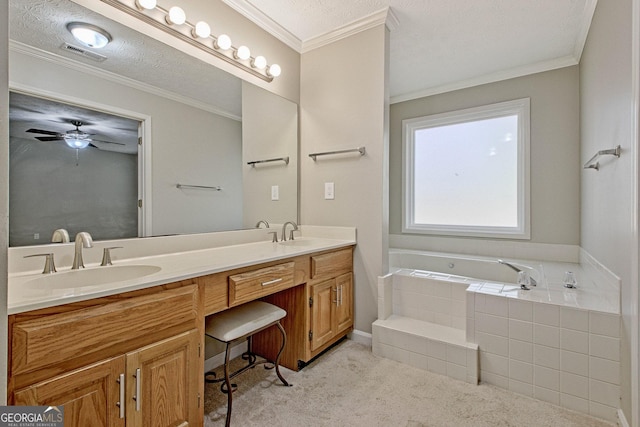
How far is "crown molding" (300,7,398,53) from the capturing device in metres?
2.17

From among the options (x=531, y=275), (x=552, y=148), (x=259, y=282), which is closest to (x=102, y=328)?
(x=259, y=282)

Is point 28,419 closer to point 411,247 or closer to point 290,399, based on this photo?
point 290,399

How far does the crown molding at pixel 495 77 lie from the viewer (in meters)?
2.72

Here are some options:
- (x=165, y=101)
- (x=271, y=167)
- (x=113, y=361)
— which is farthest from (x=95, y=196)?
(x=271, y=167)

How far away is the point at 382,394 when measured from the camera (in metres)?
1.71

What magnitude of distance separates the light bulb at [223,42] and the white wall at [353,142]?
2.72ft

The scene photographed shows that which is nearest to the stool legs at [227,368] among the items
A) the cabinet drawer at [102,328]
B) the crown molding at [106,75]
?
the cabinet drawer at [102,328]

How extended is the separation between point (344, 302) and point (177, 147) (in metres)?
1.60

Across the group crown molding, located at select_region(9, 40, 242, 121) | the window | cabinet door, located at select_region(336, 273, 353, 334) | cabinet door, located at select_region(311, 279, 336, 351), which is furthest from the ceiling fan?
the window

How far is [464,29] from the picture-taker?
231cm

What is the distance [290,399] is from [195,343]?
72 cm

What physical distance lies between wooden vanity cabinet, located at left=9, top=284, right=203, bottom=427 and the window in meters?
2.93

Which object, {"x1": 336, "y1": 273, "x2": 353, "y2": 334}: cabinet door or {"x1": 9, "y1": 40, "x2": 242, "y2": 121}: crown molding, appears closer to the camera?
{"x1": 9, "y1": 40, "x2": 242, "y2": 121}: crown molding

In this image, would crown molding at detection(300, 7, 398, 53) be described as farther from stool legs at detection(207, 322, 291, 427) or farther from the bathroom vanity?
stool legs at detection(207, 322, 291, 427)
